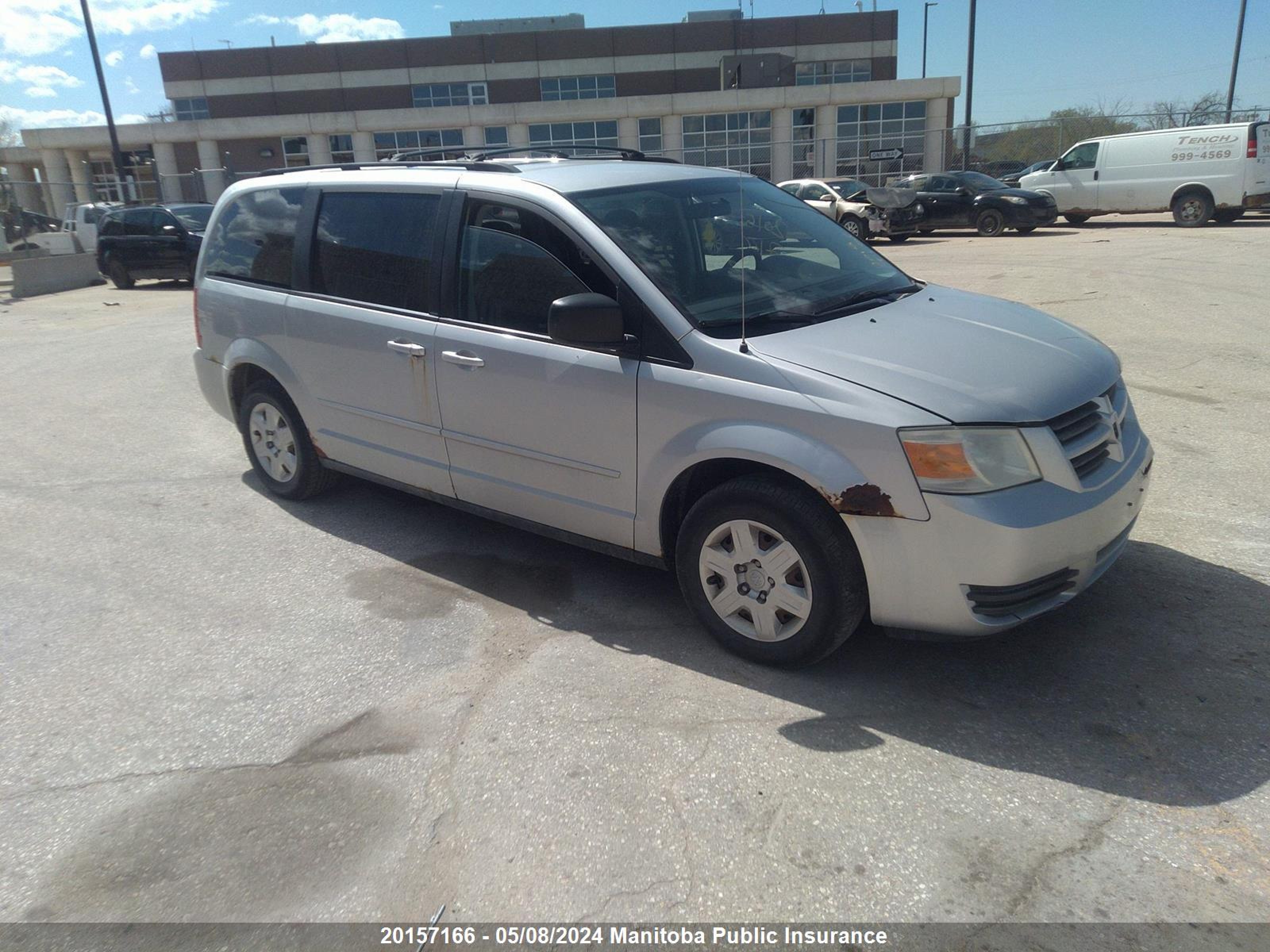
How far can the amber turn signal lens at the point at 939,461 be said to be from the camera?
3148 mm

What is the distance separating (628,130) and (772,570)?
43.3m

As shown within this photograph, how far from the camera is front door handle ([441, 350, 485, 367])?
14.0 ft

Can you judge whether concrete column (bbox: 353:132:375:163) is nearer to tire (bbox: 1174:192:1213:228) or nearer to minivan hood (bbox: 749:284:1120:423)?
tire (bbox: 1174:192:1213:228)

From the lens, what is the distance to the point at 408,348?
4547 millimetres

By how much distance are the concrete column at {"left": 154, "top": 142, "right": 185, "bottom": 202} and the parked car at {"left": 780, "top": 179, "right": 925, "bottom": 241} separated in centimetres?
3298

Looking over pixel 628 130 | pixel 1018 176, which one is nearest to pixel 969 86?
pixel 1018 176

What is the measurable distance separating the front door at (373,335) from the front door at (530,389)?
190 millimetres

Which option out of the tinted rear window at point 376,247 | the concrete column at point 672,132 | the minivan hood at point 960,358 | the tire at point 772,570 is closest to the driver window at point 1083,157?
the minivan hood at point 960,358

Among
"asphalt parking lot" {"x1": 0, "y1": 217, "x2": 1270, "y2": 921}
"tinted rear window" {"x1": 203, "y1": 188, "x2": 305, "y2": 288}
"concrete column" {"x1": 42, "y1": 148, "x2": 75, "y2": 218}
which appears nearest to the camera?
"asphalt parking lot" {"x1": 0, "y1": 217, "x2": 1270, "y2": 921}

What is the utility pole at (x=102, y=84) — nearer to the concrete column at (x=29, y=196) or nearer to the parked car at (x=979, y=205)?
the concrete column at (x=29, y=196)

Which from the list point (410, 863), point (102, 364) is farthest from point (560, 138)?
point (410, 863)

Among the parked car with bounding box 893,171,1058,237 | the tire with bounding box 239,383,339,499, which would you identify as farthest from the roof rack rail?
the parked car with bounding box 893,171,1058,237

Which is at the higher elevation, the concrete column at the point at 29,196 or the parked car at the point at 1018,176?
the concrete column at the point at 29,196

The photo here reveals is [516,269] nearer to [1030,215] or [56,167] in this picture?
[1030,215]
